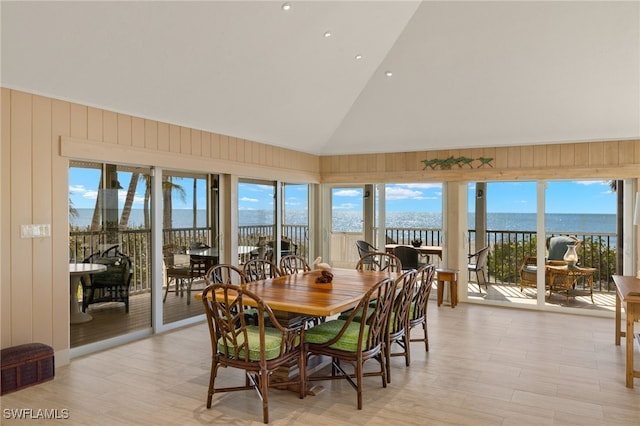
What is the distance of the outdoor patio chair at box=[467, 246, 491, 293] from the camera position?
6945 mm

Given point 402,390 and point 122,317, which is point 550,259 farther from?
point 122,317

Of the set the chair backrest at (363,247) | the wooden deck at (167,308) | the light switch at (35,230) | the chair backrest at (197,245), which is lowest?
the wooden deck at (167,308)

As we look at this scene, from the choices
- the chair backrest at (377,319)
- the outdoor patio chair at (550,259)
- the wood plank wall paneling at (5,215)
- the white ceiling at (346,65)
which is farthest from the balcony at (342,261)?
the chair backrest at (377,319)

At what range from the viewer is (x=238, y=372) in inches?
152

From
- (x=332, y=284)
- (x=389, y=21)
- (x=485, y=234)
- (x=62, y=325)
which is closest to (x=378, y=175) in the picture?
(x=485, y=234)

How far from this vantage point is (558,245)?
6.42m

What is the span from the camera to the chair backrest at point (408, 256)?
6832 mm

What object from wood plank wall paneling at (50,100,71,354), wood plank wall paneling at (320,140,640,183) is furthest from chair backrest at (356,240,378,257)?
wood plank wall paneling at (50,100,71,354)

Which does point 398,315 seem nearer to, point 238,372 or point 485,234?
point 238,372

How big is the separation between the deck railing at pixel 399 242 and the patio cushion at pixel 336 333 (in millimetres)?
2443

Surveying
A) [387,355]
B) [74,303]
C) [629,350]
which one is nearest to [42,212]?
[74,303]

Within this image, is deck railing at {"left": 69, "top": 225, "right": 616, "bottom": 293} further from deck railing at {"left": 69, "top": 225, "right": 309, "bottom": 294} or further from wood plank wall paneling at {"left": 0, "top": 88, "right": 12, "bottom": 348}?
wood plank wall paneling at {"left": 0, "top": 88, "right": 12, "bottom": 348}

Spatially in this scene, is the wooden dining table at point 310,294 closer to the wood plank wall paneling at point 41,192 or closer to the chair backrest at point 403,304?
the chair backrest at point 403,304

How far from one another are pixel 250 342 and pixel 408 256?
167 inches
